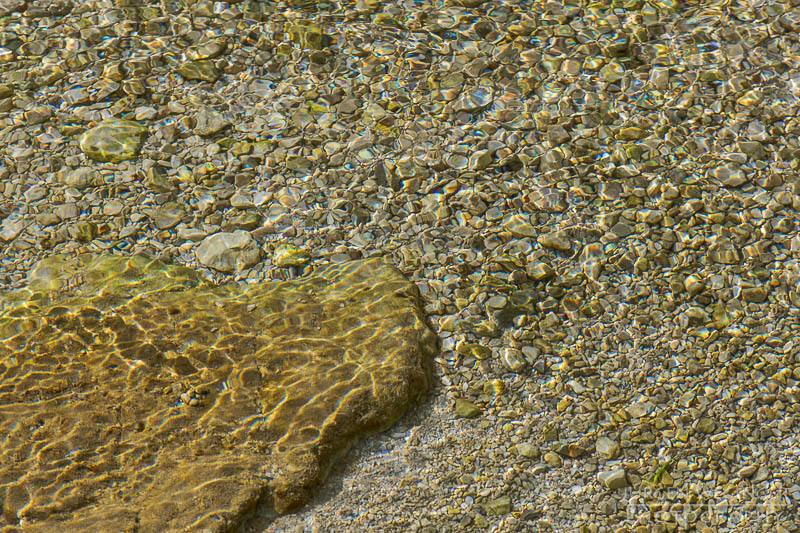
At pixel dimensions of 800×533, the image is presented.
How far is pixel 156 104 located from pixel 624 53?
10.3ft

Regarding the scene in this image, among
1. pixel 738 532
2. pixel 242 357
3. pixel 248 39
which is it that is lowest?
pixel 738 532

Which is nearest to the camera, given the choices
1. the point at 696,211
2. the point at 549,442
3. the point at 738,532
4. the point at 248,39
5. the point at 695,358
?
the point at 738,532

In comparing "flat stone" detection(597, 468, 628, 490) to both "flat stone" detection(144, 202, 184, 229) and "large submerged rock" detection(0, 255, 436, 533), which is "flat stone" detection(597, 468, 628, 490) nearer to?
"large submerged rock" detection(0, 255, 436, 533)

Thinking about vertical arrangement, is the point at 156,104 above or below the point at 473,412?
above

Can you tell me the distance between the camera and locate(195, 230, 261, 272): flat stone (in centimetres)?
464

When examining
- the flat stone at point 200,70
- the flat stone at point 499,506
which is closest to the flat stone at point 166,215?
the flat stone at point 200,70

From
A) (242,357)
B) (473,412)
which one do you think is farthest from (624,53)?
(242,357)

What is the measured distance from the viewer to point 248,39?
5914mm

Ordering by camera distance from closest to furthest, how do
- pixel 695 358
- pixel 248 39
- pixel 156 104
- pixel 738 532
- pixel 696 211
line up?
1. pixel 738 532
2. pixel 695 358
3. pixel 696 211
4. pixel 156 104
5. pixel 248 39

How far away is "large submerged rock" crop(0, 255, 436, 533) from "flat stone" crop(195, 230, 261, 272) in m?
0.16

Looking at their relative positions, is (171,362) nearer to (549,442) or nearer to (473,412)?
(473,412)

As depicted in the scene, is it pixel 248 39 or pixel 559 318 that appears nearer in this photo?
pixel 559 318

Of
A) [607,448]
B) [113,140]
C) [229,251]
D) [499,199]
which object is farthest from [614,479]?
[113,140]

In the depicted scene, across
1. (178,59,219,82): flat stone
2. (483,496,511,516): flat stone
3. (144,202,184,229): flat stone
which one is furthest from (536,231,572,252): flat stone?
(178,59,219,82): flat stone
